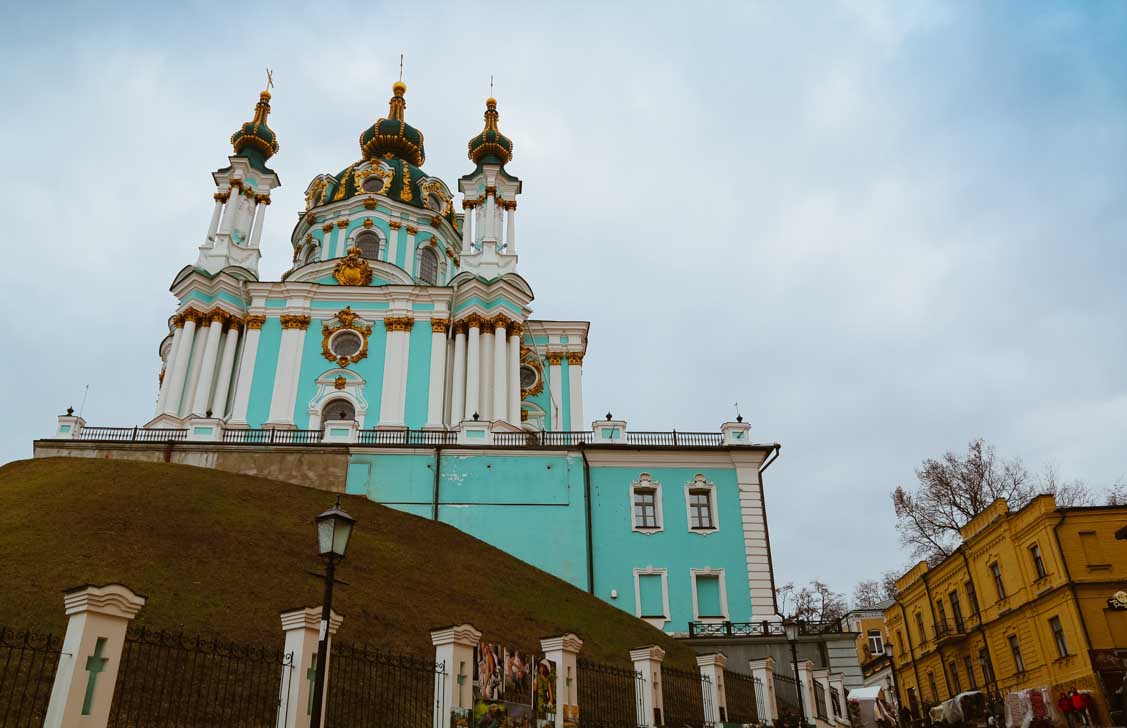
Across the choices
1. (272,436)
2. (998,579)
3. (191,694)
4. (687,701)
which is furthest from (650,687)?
(998,579)

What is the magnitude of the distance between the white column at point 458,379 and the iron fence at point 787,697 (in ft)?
69.0

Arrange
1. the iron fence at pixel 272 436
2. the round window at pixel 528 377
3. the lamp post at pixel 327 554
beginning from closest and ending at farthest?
the lamp post at pixel 327 554 < the iron fence at pixel 272 436 < the round window at pixel 528 377

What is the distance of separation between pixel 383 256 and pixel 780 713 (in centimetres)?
3262

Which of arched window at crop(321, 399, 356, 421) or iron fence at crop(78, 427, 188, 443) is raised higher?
arched window at crop(321, 399, 356, 421)

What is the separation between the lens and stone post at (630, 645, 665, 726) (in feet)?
47.8

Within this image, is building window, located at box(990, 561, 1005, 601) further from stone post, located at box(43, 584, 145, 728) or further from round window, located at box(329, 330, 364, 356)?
stone post, located at box(43, 584, 145, 728)

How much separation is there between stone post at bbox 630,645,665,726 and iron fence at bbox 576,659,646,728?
7cm

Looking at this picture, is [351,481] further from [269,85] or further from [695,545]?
[269,85]

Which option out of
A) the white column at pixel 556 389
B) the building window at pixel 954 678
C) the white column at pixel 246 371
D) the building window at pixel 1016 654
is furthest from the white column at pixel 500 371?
the building window at pixel 1016 654

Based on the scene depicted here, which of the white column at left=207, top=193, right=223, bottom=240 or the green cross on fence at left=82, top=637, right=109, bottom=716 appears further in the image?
the white column at left=207, top=193, right=223, bottom=240

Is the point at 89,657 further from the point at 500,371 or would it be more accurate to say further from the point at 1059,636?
the point at 500,371

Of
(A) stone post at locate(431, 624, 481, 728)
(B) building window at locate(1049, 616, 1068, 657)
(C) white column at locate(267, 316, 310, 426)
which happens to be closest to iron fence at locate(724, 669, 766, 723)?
(A) stone post at locate(431, 624, 481, 728)

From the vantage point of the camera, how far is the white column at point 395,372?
37719mm

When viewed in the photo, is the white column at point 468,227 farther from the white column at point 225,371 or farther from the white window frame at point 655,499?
the white window frame at point 655,499
